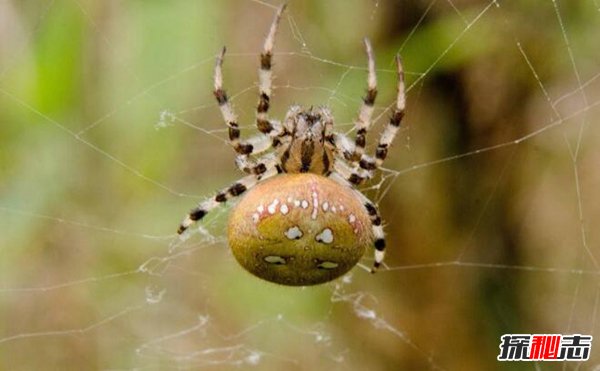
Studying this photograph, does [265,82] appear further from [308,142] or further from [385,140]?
[385,140]

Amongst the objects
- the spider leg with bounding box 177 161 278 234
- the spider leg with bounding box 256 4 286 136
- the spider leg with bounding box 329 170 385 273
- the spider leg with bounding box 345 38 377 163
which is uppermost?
the spider leg with bounding box 345 38 377 163

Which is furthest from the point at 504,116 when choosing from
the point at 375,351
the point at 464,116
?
the point at 375,351

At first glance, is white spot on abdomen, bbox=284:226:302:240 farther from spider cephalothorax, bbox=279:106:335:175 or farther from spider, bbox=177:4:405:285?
spider cephalothorax, bbox=279:106:335:175

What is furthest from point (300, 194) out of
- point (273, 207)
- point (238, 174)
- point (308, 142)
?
point (238, 174)

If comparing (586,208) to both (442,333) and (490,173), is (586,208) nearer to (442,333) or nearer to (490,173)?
(490,173)

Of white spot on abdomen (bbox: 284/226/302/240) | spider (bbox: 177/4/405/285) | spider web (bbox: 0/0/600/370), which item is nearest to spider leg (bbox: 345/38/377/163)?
spider (bbox: 177/4/405/285)
